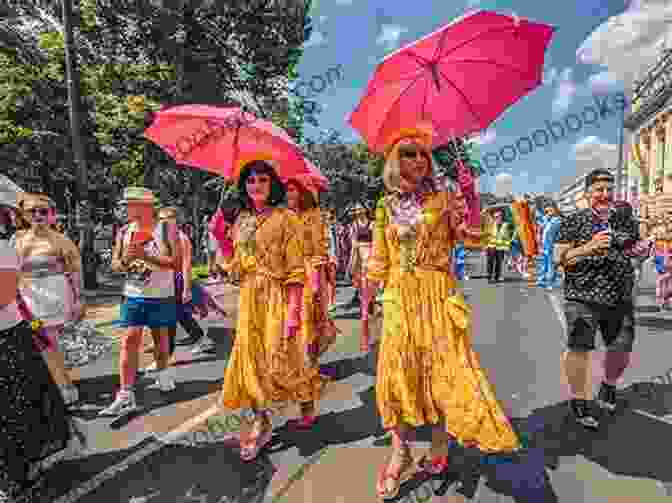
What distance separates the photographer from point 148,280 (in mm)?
3734

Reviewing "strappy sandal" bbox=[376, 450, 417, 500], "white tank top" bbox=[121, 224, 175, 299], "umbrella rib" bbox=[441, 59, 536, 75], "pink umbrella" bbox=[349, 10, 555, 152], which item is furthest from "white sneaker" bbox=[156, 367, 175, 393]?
"umbrella rib" bbox=[441, 59, 536, 75]

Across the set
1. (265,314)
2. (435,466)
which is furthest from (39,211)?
(435,466)

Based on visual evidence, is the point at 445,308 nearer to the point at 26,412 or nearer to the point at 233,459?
the point at 233,459

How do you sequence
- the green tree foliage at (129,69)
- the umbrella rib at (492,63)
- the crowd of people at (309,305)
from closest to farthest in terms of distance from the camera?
the crowd of people at (309,305)
the umbrella rib at (492,63)
the green tree foliage at (129,69)

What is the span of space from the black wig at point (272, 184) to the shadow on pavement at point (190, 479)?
1.72 meters

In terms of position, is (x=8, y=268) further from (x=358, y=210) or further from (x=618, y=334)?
(x=358, y=210)

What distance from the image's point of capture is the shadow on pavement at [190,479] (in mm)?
2518

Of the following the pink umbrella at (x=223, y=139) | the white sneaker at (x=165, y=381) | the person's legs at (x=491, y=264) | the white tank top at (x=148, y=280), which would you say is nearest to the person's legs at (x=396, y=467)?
the pink umbrella at (x=223, y=139)

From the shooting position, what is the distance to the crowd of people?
2.32 m

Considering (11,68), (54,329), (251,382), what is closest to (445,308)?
(251,382)

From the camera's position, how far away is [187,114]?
345 cm

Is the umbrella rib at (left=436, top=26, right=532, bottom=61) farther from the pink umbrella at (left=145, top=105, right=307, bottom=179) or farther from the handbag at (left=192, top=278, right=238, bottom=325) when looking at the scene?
the handbag at (left=192, top=278, right=238, bottom=325)

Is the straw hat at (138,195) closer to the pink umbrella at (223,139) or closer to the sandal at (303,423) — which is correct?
the pink umbrella at (223,139)

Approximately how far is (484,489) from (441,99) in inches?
94.0
